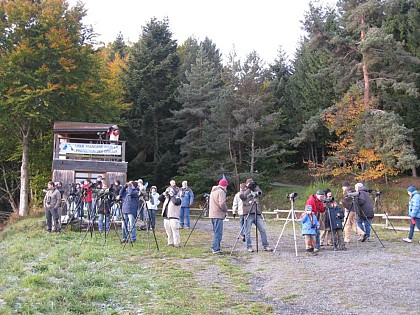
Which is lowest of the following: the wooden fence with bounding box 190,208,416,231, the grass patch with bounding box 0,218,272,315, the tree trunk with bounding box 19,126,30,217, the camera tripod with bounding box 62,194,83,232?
the grass patch with bounding box 0,218,272,315

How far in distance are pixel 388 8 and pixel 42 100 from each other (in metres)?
21.1

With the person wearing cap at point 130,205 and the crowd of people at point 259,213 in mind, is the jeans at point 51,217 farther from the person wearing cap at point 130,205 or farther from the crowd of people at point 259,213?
the person wearing cap at point 130,205

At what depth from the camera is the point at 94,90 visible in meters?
30.7

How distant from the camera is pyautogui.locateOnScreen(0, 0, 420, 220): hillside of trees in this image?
87.5ft

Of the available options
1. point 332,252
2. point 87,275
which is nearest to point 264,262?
point 332,252

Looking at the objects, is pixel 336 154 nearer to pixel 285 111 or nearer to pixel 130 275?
pixel 285 111

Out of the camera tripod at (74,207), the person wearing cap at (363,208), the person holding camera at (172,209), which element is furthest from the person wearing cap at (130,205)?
the person wearing cap at (363,208)

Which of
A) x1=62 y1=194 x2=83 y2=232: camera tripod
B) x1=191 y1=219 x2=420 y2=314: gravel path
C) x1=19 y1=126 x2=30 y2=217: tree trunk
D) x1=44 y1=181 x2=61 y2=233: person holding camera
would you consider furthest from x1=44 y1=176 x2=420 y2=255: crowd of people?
x1=19 y1=126 x2=30 y2=217: tree trunk

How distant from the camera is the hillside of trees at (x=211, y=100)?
87.5 feet

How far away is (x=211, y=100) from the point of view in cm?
3597

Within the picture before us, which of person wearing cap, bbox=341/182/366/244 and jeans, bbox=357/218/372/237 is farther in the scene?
jeans, bbox=357/218/372/237

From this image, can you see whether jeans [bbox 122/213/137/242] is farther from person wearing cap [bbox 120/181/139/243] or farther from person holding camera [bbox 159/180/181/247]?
person holding camera [bbox 159/180/181/247]

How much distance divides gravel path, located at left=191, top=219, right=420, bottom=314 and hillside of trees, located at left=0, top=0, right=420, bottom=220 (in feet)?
49.1

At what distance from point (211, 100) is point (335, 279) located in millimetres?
28627
